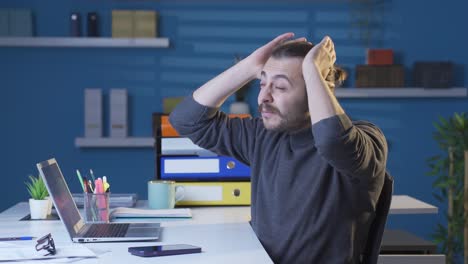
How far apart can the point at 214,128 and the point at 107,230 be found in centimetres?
43

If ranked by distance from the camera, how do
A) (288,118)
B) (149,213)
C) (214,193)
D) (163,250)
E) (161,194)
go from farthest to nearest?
(214,193)
(161,194)
(149,213)
(288,118)
(163,250)

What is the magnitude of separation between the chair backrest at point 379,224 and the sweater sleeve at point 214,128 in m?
0.41

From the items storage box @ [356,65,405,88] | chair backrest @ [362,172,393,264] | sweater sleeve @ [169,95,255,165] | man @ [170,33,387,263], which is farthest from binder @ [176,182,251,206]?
storage box @ [356,65,405,88]

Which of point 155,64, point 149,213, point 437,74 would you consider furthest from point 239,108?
point 149,213

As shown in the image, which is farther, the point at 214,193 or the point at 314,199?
the point at 214,193

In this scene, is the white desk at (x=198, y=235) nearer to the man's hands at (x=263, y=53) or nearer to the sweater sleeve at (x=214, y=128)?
the sweater sleeve at (x=214, y=128)

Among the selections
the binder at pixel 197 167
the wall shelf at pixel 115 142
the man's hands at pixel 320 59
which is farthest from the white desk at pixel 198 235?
the wall shelf at pixel 115 142

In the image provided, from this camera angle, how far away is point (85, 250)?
2.07m

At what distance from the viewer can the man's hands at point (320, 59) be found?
209cm

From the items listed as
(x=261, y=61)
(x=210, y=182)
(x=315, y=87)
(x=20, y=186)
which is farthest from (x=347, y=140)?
(x=20, y=186)

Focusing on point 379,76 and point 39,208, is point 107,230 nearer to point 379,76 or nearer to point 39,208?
point 39,208

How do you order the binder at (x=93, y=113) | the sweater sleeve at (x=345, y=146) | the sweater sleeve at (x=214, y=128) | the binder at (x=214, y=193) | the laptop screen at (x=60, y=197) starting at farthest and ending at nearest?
the binder at (x=93, y=113) < the binder at (x=214, y=193) < the sweater sleeve at (x=214, y=128) < the laptop screen at (x=60, y=197) < the sweater sleeve at (x=345, y=146)

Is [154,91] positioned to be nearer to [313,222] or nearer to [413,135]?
[413,135]

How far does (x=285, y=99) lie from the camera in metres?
2.20
